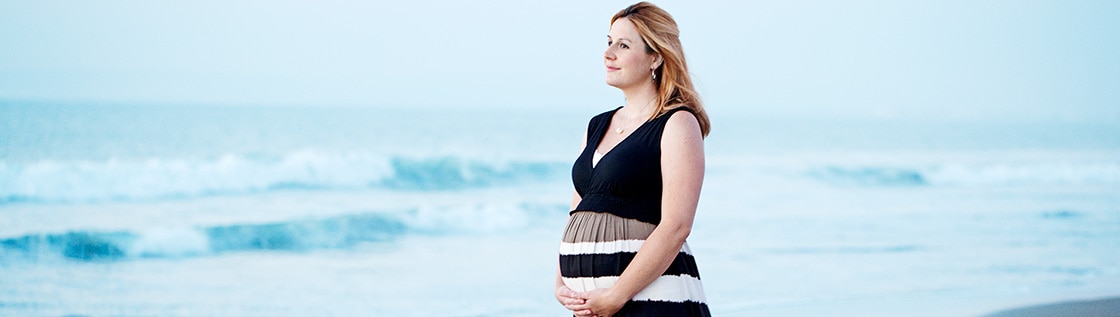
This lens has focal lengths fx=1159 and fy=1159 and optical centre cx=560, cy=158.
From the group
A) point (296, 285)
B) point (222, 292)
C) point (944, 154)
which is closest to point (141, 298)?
point (222, 292)

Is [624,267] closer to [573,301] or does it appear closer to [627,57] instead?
[573,301]

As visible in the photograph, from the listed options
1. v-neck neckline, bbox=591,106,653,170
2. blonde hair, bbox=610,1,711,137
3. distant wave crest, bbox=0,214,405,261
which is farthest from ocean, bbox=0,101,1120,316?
blonde hair, bbox=610,1,711,137

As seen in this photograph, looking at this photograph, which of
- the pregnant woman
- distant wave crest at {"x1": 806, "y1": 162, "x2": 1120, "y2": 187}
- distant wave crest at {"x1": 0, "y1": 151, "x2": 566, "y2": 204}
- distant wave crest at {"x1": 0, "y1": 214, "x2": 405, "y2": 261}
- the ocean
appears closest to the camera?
the pregnant woman

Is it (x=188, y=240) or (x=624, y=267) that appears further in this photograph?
(x=188, y=240)

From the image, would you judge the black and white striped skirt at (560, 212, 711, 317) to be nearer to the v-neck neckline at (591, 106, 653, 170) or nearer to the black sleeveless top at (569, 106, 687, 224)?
the black sleeveless top at (569, 106, 687, 224)

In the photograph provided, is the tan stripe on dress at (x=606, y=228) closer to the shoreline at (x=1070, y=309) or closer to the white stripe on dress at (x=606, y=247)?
the white stripe on dress at (x=606, y=247)

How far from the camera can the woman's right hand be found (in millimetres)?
2672

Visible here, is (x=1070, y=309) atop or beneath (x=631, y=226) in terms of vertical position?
atop

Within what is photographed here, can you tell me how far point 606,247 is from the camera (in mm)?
2635

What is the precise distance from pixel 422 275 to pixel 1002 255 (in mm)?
4604

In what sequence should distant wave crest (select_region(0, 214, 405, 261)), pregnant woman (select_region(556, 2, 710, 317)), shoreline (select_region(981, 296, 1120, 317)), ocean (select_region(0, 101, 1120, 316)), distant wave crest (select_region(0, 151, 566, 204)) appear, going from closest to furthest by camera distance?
1. pregnant woman (select_region(556, 2, 710, 317))
2. shoreline (select_region(981, 296, 1120, 317))
3. ocean (select_region(0, 101, 1120, 316))
4. distant wave crest (select_region(0, 214, 405, 261))
5. distant wave crest (select_region(0, 151, 566, 204))

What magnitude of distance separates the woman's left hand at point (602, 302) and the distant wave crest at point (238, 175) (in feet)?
43.6

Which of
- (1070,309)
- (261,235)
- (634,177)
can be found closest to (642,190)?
(634,177)

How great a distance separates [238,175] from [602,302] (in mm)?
15384
